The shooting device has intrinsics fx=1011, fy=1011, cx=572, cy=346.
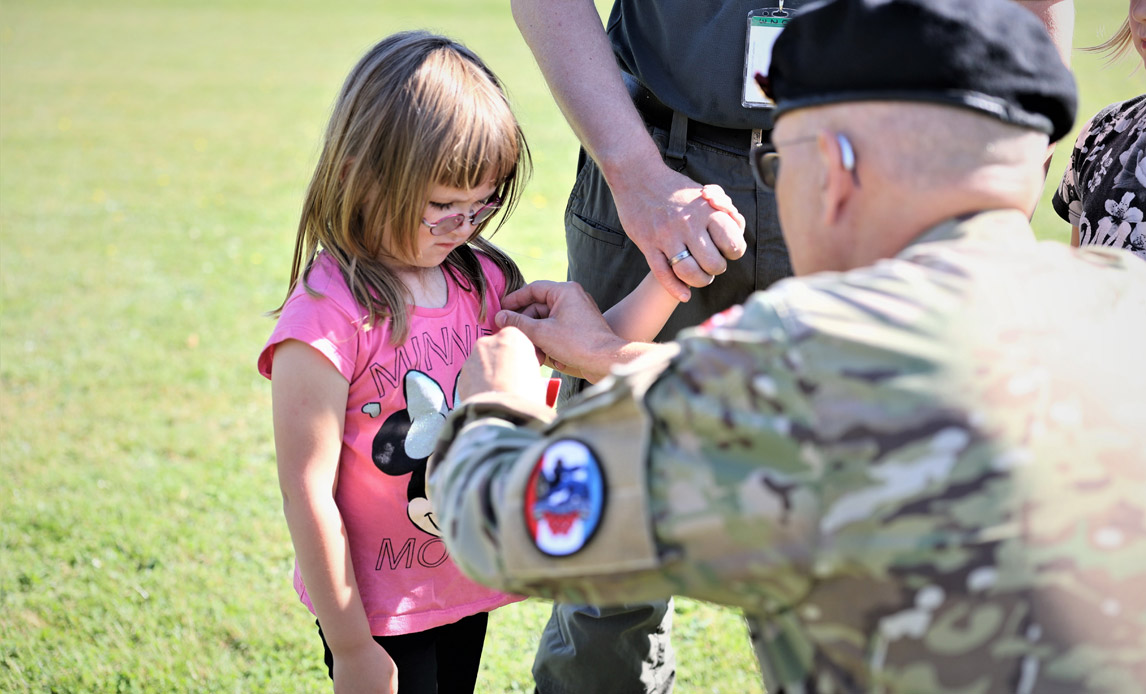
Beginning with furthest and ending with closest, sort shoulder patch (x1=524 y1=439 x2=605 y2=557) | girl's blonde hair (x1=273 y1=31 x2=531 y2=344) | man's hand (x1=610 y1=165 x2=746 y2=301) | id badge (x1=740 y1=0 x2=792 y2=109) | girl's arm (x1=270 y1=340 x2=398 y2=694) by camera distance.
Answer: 1. id badge (x1=740 y1=0 x2=792 y2=109)
2. man's hand (x1=610 y1=165 x2=746 y2=301)
3. girl's blonde hair (x1=273 y1=31 x2=531 y2=344)
4. girl's arm (x1=270 y1=340 x2=398 y2=694)
5. shoulder patch (x1=524 y1=439 x2=605 y2=557)

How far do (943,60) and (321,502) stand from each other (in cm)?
142

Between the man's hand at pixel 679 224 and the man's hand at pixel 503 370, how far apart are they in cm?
55

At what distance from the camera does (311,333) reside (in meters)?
2.05

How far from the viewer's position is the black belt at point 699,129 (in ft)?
8.74

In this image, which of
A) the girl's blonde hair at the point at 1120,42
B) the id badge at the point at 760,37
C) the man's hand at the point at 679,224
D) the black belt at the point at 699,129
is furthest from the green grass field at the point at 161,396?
the id badge at the point at 760,37

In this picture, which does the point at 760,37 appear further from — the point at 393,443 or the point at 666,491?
the point at 666,491

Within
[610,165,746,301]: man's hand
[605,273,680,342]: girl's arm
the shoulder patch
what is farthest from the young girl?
the shoulder patch

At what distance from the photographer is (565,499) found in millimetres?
1328

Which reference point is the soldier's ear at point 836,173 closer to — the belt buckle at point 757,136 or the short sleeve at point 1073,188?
the belt buckle at point 757,136

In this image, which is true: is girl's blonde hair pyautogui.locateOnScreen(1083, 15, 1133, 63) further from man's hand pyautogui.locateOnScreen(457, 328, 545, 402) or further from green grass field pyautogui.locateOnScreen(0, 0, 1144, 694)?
man's hand pyautogui.locateOnScreen(457, 328, 545, 402)

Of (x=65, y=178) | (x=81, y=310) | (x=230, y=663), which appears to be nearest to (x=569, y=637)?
(x=230, y=663)

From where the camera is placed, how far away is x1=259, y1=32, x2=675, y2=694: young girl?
2.06m

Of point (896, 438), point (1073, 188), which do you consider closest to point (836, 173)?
point (896, 438)

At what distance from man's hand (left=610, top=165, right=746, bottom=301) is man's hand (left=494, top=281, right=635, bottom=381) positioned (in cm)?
19
